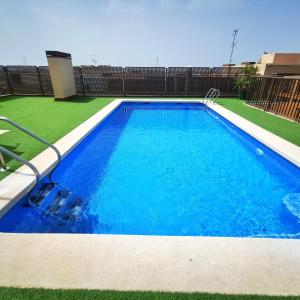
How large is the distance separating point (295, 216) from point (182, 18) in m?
16.9

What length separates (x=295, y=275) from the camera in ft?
6.27

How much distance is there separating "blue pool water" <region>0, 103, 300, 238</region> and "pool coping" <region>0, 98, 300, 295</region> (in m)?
0.89

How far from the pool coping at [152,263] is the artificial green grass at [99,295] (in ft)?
0.17

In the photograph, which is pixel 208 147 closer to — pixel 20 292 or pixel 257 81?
pixel 20 292

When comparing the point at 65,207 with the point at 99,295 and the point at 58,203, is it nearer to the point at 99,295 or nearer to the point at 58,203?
the point at 58,203

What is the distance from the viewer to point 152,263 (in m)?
2.02

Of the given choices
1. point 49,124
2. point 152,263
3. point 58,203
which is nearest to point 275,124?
point 152,263

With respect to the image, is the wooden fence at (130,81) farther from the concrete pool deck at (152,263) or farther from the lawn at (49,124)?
the concrete pool deck at (152,263)

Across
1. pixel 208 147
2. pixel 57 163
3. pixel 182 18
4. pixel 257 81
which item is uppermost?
pixel 182 18

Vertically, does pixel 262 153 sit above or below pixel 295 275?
below

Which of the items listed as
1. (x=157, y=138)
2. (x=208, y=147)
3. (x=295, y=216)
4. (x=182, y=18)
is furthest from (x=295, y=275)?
(x=182, y=18)

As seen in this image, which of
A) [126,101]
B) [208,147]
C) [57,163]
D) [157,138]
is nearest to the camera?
[57,163]

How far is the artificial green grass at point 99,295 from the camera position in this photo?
1.67 meters

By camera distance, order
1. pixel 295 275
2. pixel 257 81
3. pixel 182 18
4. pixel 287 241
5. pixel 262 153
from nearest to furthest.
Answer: pixel 295 275
pixel 287 241
pixel 262 153
pixel 257 81
pixel 182 18
